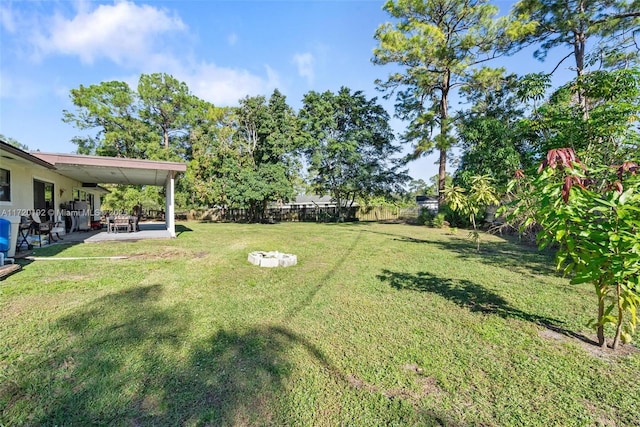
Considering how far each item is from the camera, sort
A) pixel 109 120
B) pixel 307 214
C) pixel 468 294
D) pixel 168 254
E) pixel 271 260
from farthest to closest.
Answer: pixel 307 214 → pixel 109 120 → pixel 168 254 → pixel 271 260 → pixel 468 294

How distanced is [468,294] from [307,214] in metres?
22.9

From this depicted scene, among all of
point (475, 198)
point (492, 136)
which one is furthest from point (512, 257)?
point (492, 136)

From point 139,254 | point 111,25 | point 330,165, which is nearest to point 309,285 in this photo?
point 139,254

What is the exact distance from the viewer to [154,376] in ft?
7.33

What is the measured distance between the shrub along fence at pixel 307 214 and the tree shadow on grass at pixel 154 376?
22.4m

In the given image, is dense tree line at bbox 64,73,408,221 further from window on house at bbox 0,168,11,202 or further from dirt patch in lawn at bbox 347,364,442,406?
dirt patch in lawn at bbox 347,364,442,406

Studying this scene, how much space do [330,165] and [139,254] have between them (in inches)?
695

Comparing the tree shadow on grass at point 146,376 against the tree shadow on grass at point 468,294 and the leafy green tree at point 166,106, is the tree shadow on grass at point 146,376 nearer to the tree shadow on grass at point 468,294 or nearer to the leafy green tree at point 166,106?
the tree shadow on grass at point 468,294

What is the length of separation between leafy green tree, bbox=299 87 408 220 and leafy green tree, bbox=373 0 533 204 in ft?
14.3

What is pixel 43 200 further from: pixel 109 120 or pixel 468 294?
pixel 109 120

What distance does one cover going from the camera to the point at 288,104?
72.2ft

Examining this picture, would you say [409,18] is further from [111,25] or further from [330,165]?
[111,25]

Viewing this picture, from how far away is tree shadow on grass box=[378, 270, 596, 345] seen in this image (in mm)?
3408

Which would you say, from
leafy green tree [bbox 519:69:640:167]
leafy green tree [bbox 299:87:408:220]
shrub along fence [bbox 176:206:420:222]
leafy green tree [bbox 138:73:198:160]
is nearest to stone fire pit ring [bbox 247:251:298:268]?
leafy green tree [bbox 519:69:640:167]
